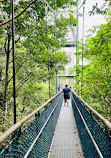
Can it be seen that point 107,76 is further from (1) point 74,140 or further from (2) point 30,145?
(2) point 30,145

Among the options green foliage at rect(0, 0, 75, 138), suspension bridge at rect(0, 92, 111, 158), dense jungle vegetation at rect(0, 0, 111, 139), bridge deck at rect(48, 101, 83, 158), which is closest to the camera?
suspension bridge at rect(0, 92, 111, 158)

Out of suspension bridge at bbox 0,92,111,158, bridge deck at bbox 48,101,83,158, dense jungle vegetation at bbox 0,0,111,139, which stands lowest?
bridge deck at bbox 48,101,83,158

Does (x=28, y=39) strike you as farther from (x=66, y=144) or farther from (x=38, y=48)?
(x=66, y=144)

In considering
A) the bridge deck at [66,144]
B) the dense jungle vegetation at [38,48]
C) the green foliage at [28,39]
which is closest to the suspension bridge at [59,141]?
the bridge deck at [66,144]

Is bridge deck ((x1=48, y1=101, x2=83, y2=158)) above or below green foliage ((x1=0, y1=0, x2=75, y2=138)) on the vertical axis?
below

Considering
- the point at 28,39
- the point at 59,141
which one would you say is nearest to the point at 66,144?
the point at 59,141

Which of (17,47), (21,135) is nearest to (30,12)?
(17,47)

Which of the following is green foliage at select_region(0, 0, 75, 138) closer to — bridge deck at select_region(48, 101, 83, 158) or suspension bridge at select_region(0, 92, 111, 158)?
bridge deck at select_region(48, 101, 83, 158)

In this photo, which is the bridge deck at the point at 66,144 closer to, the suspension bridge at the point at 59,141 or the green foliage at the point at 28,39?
the suspension bridge at the point at 59,141

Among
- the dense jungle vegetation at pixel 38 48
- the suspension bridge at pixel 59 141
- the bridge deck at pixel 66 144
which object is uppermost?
the dense jungle vegetation at pixel 38 48

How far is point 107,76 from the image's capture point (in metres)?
3.06

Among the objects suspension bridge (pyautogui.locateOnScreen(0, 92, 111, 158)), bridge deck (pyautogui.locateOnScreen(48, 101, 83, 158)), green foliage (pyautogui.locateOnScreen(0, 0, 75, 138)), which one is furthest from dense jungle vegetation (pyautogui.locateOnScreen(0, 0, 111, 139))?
suspension bridge (pyautogui.locateOnScreen(0, 92, 111, 158))

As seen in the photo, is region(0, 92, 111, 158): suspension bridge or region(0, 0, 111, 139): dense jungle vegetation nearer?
region(0, 92, 111, 158): suspension bridge

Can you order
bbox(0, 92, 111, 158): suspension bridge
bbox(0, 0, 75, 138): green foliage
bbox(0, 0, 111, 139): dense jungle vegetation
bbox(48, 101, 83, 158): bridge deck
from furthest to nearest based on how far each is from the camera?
bbox(0, 0, 75, 138): green foliage, bbox(0, 0, 111, 139): dense jungle vegetation, bbox(48, 101, 83, 158): bridge deck, bbox(0, 92, 111, 158): suspension bridge
